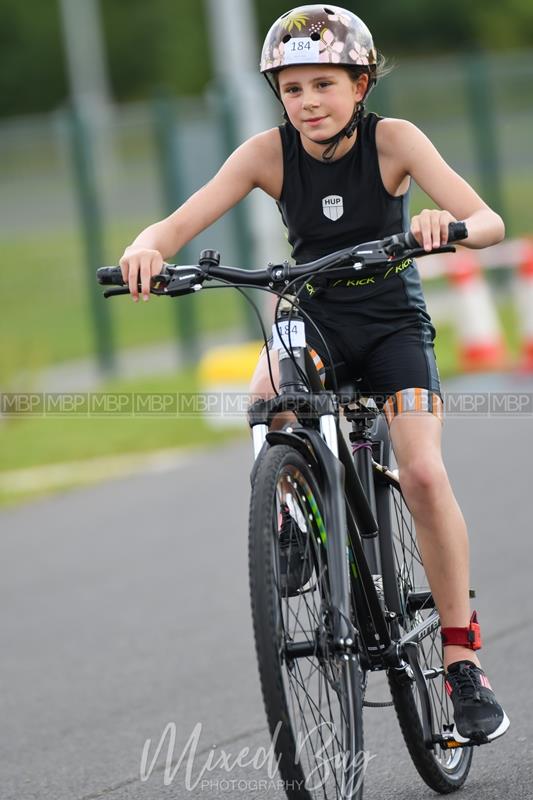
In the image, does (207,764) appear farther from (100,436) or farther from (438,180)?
(100,436)

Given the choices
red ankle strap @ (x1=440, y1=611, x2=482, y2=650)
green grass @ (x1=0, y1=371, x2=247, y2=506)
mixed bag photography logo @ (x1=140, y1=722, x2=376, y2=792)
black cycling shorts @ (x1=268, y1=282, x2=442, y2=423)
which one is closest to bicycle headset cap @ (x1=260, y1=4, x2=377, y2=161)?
black cycling shorts @ (x1=268, y1=282, x2=442, y2=423)

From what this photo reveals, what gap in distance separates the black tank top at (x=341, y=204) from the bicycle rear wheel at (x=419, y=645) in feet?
1.87

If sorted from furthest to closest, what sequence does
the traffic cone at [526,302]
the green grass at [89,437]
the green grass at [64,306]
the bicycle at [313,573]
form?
1. the green grass at [64,306]
2. the traffic cone at [526,302]
3. the green grass at [89,437]
4. the bicycle at [313,573]

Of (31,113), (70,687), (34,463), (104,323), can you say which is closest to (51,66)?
(31,113)

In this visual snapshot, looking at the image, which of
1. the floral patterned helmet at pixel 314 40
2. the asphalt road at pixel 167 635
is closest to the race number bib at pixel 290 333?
the floral patterned helmet at pixel 314 40

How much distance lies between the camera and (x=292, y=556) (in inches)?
149

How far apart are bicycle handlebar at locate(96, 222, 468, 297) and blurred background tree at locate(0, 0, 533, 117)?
154 ft

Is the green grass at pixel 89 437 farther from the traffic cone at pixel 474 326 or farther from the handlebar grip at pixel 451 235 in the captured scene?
the handlebar grip at pixel 451 235

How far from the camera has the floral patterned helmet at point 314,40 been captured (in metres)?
4.22

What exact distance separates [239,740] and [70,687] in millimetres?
1152

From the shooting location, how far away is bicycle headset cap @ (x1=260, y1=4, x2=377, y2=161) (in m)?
4.22

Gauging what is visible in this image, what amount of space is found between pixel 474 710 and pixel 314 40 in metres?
1.90

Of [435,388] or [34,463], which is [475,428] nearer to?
[34,463]

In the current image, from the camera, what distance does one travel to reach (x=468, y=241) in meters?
4.08
